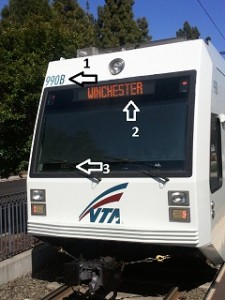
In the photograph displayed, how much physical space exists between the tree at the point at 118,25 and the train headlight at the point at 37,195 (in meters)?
22.9

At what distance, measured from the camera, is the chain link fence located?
6.82m

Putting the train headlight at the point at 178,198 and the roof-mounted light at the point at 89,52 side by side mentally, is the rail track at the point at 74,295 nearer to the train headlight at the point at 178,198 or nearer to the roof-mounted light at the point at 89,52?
the train headlight at the point at 178,198

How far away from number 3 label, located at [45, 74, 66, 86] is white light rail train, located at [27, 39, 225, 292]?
2cm

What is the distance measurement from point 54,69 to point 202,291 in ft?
11.3

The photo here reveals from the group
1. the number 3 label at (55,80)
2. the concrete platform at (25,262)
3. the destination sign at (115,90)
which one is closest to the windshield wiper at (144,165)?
the destination sign at (115,90)

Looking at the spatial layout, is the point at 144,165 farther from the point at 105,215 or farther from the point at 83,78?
the point at 83,78

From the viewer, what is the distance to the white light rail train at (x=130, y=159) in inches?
189

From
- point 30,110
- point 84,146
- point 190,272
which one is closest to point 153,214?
point 84,146

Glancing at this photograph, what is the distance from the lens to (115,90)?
540cm

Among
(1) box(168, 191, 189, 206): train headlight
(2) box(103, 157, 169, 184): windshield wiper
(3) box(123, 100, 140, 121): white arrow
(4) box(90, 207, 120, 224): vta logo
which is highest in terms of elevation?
(3) box(123, 100, 140, 121): white arrow

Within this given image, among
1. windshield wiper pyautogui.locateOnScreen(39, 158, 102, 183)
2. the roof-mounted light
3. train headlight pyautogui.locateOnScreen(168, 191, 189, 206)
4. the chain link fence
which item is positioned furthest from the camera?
the chain link fence

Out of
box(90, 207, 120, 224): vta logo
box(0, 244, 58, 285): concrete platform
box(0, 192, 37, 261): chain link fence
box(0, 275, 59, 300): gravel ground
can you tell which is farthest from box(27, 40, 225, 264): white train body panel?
box(0, 192, 37, 261): chain link fence

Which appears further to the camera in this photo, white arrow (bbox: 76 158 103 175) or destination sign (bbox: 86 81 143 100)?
destination sign (bbox: 86 81 143 100)

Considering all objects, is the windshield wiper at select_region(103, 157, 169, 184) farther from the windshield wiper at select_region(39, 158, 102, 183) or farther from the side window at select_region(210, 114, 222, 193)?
the side window at select_region(210, 114, 222, 193)
